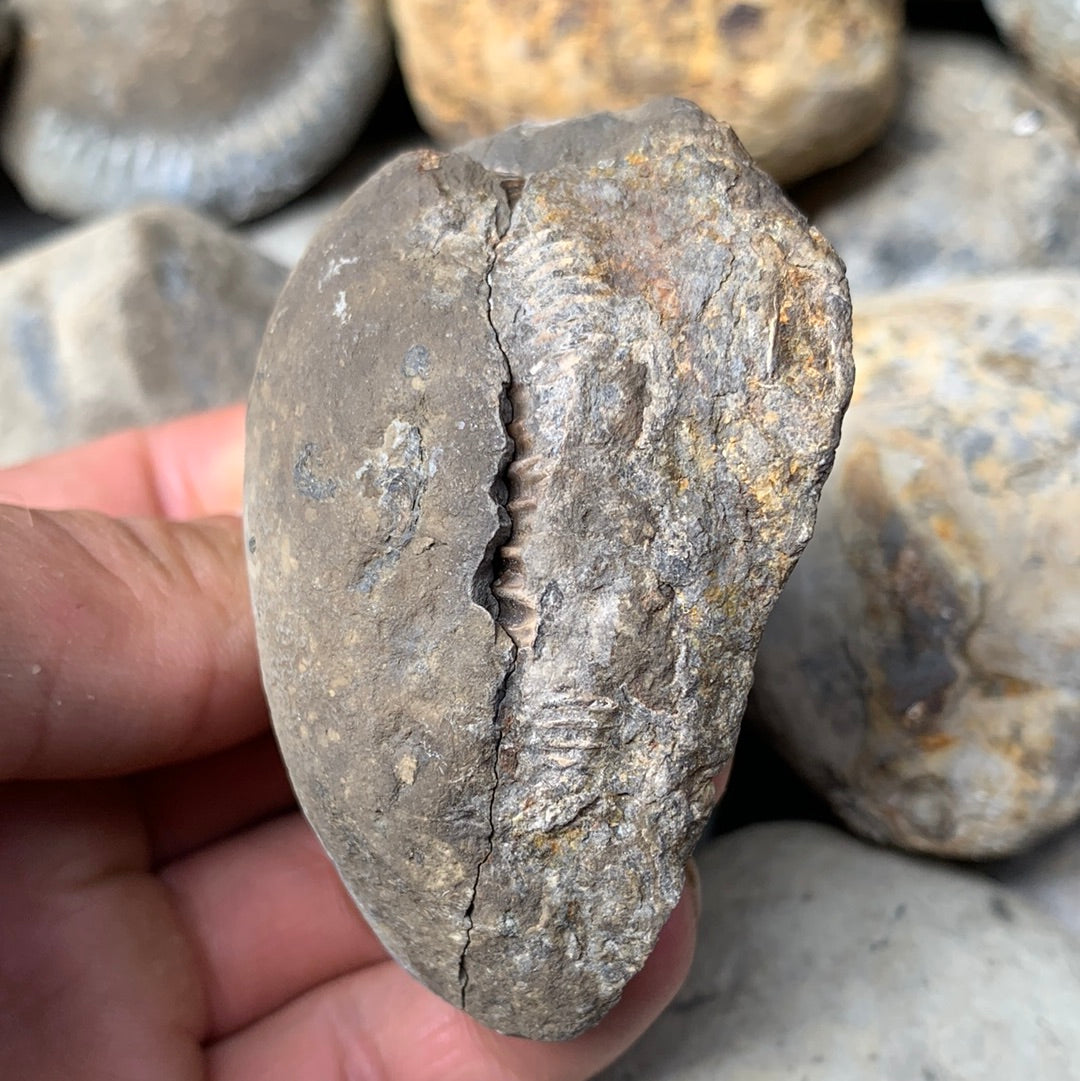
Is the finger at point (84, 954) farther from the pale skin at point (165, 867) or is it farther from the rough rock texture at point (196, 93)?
the rough rock texture at point (196, 93)

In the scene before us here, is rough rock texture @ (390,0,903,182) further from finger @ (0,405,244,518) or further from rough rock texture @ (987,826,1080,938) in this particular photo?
rough rock texture @ (987,826,1080,938)

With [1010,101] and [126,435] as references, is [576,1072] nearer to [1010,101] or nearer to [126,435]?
[126,435]

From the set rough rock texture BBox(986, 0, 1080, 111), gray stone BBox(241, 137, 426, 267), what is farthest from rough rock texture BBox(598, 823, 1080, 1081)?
gray stone BBox(241, 137, 426, 267)

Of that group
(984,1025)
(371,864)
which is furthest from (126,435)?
(984,1025)

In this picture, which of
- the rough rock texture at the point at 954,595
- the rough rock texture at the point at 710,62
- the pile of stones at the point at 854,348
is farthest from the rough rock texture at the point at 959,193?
the rough rock texture at the point at 954,595

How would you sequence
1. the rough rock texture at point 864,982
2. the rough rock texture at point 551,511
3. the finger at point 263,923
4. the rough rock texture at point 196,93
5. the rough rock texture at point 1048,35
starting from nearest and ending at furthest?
1. the rough rock texture at point 551,511
2. the rough rock texture at point 864,982
3. the finger at point 263,923
4. the rough rock texture at point 1048,35
5. the rough rock texture at point 196,93

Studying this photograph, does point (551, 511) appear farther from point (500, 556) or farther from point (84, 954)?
point (84, 954)
